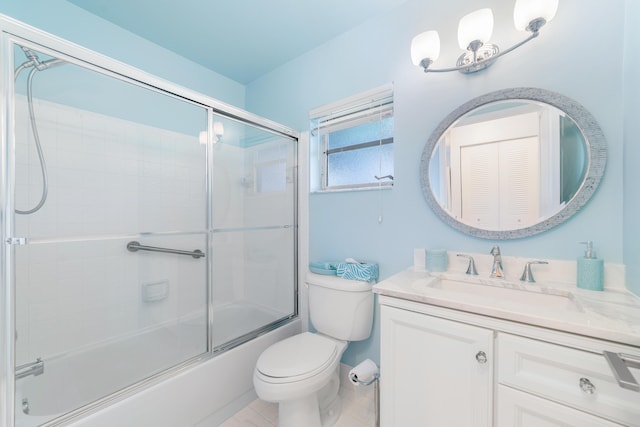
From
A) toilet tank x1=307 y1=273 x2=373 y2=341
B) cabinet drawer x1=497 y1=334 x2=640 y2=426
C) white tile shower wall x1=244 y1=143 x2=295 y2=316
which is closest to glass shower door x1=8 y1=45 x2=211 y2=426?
white tile shower wall x1=244 y1=143 x2=295 y2=316

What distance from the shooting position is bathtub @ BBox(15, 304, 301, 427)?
1.07 metres

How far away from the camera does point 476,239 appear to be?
4.20ft

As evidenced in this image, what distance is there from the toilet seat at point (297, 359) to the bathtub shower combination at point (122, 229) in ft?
1.35

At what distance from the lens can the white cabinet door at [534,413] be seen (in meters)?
0.69

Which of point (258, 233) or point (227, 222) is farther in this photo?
point (258, 233)

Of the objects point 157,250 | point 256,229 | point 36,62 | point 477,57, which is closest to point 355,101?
point 477,57

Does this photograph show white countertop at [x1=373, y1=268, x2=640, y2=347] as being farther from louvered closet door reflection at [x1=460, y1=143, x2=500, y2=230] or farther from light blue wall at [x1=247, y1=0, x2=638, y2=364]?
louvered closet door reflection at [x1=460, y1=143, x2=500, y2=230]

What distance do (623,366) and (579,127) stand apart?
0.95 meters

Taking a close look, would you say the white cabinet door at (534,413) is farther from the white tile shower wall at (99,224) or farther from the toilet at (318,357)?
the white tile shower wall at (99,224)

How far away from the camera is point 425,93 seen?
1425 millimetres

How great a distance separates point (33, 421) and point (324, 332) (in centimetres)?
128

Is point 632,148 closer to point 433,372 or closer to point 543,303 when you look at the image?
point 543,303

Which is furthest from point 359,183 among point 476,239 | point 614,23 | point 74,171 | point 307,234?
point 74,171

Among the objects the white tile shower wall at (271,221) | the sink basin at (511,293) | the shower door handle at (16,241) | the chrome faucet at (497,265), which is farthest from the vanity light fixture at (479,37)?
the shower door handle at (16,241)
